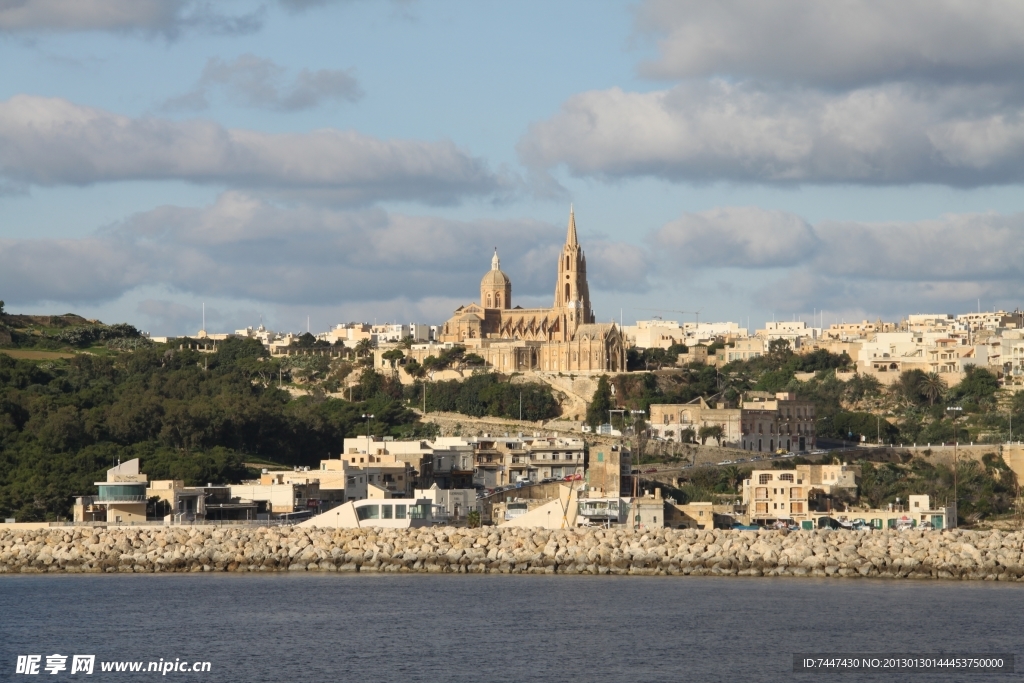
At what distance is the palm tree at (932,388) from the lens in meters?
109

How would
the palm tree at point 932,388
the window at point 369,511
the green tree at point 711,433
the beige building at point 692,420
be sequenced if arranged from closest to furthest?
1. the window at point 369,511
2. the green tree at point 711,433
3. the beige building at point 692,420
4. the palm tree at point 932,388

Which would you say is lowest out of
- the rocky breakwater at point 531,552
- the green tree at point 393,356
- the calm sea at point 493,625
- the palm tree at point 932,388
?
the calm sea at point 493,625

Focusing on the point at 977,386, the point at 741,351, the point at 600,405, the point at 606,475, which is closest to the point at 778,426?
the point at 600,405

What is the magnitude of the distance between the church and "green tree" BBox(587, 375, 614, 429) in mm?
5259

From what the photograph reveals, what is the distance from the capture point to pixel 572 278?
129500 mm

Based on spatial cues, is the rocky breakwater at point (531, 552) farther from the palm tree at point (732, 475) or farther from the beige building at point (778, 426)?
the beige building at point (778, 426)

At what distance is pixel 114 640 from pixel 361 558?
15.3 meters

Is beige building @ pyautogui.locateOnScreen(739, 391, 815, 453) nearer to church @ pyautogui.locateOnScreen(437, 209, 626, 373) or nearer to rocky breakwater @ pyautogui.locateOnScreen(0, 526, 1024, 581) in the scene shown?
church @ pyautogui.locateOnScreen(437, 209, 626, 373)

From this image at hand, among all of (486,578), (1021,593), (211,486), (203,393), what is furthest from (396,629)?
(203,393)

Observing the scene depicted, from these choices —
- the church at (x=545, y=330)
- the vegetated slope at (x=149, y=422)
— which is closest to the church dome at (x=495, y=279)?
the church at (x=545, y=330)

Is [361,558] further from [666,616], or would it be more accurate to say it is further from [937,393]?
[937,393]

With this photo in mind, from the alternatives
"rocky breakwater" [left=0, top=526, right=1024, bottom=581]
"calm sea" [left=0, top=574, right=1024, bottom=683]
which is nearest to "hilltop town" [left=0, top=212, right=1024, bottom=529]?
"rocky breakwater" [left=0, top=526, right=1024, bottom=581]

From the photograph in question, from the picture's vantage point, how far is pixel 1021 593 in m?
50.6

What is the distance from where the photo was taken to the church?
116375 millimetres
